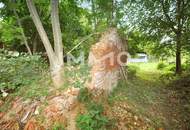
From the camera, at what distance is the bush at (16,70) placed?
4.64 m

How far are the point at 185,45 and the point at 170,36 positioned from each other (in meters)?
1.38

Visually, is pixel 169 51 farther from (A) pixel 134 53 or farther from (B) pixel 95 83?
(B) pixel 95 83

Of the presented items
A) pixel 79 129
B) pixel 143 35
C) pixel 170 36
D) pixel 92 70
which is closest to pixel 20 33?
pixel 92 70

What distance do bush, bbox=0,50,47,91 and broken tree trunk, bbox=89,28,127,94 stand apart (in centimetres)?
151

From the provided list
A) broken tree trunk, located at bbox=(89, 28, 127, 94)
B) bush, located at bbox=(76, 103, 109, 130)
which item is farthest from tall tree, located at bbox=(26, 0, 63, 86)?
bush, located at bbox=(76, 103, 109, 130)

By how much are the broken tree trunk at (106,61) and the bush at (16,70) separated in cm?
151

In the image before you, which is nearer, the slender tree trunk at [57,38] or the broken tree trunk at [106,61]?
the broken tree trunk at [106,61]

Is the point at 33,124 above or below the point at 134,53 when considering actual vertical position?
below

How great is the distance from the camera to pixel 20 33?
6133 mm

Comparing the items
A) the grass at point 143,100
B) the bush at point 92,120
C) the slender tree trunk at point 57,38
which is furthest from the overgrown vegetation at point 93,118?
the slender tree trunk at point 57,38

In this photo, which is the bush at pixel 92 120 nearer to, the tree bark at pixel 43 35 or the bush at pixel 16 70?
the tree bark at pixel 43 35

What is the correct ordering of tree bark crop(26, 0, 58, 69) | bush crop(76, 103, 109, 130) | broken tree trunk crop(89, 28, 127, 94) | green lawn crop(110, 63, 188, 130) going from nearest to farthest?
bush crop(76, 103, 109, 130), green lawn crop(110, 63, 188, 130), broken tree trunk crop(89, 28, 127, 94), tree bark crop(26, 0, 58, 69)

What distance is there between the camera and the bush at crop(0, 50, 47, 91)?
15.2 ft

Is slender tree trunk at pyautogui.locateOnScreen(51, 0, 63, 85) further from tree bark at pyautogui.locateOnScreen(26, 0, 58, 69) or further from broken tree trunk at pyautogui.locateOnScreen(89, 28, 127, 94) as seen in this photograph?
broken tree trunk at pyautogui.locateOnScreen(89, 28, 127, 94)
